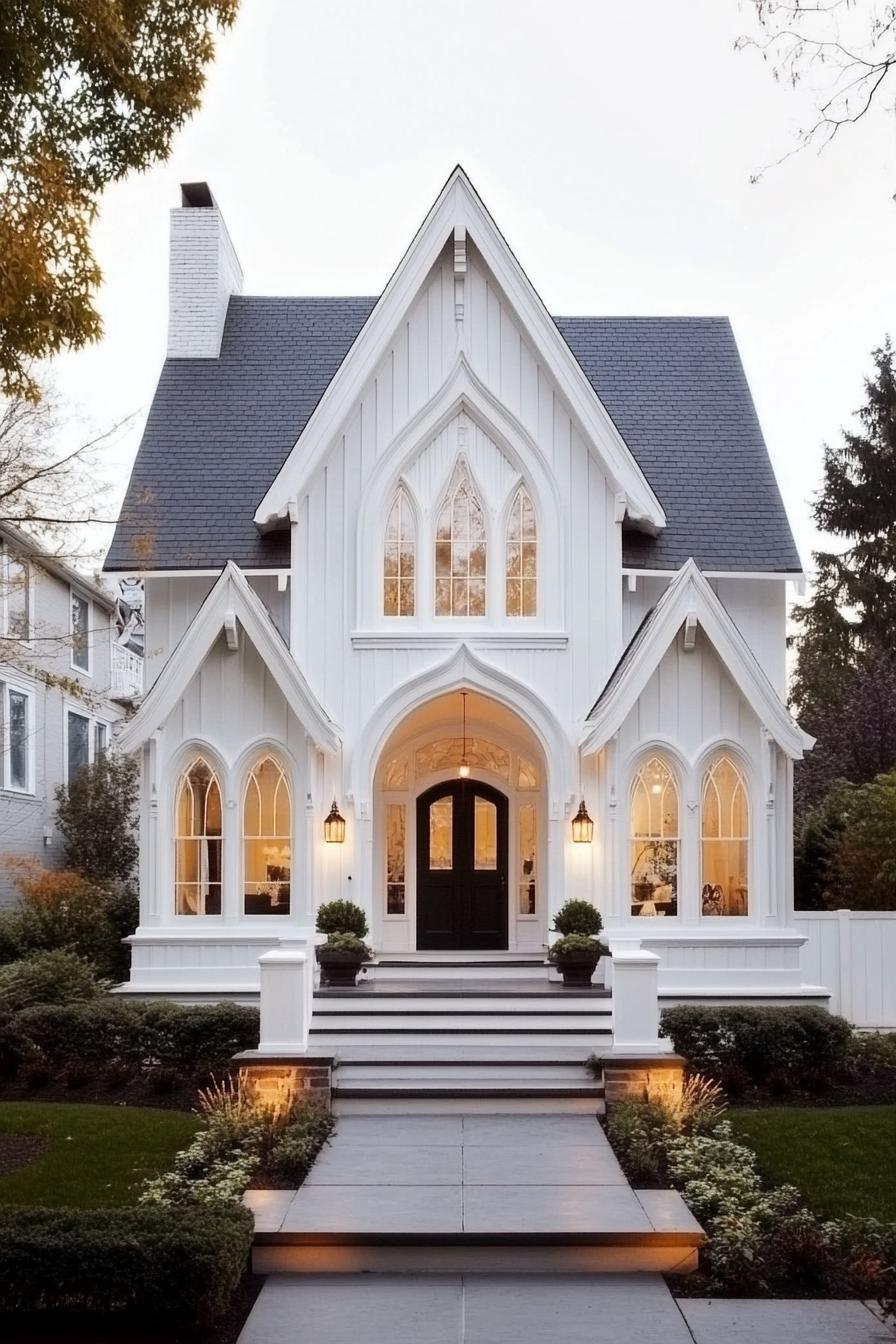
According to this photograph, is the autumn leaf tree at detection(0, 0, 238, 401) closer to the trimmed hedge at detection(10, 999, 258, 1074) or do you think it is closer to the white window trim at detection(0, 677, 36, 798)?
the trimmed hedge at detection(10, 999, 258, 1074)

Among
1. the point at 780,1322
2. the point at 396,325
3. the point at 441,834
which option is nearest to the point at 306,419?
the point at 396,325

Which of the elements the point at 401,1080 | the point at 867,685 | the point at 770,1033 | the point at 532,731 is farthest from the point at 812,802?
the point at 401,1080

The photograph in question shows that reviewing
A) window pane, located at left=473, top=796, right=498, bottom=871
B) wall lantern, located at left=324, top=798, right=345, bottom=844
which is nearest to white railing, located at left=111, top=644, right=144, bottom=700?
window pane, located at left=473, top=796, right=498, bottom=871

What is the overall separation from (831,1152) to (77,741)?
24288 millimetres

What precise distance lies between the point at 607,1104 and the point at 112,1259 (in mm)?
6057

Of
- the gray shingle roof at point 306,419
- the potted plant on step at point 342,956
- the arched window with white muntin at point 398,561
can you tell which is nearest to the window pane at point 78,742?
the gray shingle roof at point 306,419

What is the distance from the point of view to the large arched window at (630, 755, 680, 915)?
57.3 feet

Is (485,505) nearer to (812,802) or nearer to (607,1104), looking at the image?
(607,1104)

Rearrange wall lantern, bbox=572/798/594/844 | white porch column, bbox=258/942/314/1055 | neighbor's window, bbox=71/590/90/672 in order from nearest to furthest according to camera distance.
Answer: white porch column, bbox=258/942/314/1055 < wall lantern, bbox=572/798/594/844 < neighbor's window, bbox=71/590/90/672

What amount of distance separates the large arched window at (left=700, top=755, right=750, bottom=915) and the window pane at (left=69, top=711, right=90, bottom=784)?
17.6 meters

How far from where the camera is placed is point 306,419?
67.4 ft

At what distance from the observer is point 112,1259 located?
24.4 ft

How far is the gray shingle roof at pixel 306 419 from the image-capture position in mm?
18750

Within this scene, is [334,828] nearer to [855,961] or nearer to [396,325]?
[396,325]
